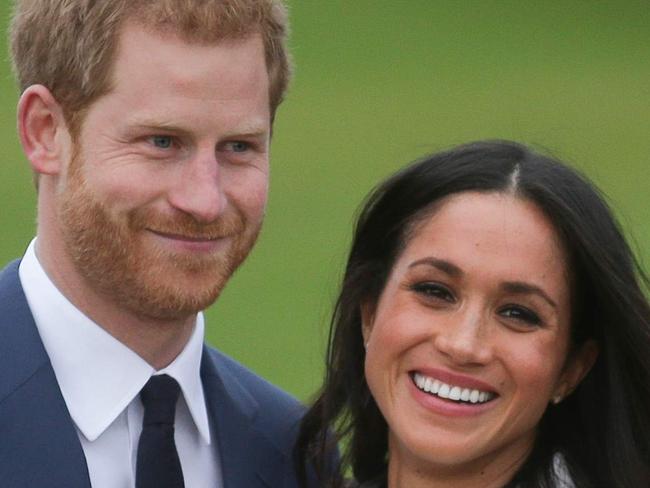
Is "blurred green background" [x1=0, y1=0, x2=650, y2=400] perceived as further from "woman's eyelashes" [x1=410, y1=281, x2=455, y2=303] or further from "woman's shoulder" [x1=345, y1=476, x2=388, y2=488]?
"woman's eyelashes" [x1=410, y1=281, x2=455, y2=303]

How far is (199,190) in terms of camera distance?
4398mm

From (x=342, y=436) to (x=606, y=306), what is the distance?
83 cm

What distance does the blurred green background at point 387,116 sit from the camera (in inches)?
440

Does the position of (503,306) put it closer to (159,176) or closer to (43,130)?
(159,176)

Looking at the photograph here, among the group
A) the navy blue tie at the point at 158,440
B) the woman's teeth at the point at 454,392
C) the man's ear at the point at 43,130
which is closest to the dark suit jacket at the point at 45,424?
the navy blue tie at the point at 158,440

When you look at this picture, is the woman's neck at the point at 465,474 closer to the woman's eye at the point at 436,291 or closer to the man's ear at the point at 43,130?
the woman's eye at the point at 436,291

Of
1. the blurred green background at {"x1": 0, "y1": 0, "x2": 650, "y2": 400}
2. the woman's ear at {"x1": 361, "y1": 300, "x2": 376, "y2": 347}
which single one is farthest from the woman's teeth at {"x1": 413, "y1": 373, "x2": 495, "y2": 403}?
the blurred green background at {"x1": 0, "y1": 0, "x2": 650, "y2": 400}

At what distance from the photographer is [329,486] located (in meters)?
4.90

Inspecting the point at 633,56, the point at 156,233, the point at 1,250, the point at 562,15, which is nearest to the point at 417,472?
the point at 156,233

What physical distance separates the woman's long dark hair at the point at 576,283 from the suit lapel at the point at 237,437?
369mm

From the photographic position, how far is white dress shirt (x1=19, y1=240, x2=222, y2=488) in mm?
4441

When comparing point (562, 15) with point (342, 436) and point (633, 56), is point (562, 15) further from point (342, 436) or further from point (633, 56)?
point (342, 436)

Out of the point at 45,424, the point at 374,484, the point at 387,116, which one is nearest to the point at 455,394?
the point at 374,484

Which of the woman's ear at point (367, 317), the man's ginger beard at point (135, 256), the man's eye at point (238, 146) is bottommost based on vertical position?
the woman's ear at point (367, 317)
